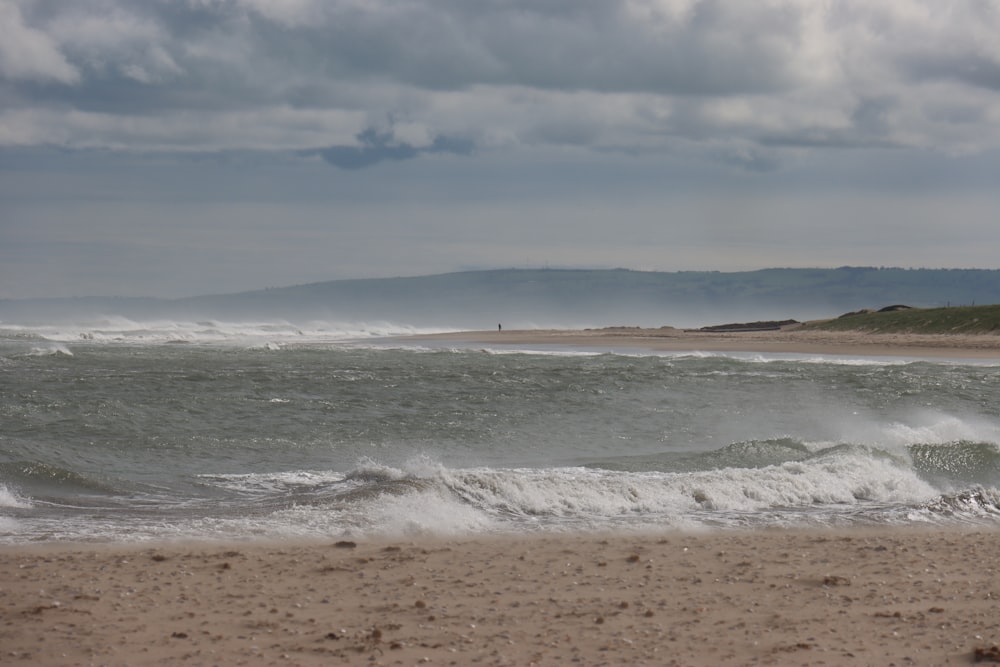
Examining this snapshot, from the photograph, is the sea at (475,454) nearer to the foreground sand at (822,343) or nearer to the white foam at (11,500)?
the white foam at (11,500)

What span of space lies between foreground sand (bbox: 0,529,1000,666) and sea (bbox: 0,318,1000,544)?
1173mm

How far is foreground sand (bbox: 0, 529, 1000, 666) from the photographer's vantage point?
6.32m

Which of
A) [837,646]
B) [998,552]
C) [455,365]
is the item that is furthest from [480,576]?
[455,365]

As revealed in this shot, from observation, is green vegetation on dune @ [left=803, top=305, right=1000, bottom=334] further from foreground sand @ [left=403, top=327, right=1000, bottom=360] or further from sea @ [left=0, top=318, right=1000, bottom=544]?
sea @ [left=0, top=318, right=1000, bottom=544]

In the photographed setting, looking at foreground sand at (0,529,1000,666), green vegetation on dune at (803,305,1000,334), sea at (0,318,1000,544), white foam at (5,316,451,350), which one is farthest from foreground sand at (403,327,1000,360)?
foreground sand at (0,529,1000,666)

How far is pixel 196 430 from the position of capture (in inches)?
687

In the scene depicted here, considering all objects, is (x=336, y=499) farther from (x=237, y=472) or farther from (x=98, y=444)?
(x=98, y=444)

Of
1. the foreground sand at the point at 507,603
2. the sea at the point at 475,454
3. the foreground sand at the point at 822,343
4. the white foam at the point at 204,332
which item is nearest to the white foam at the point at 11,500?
the sea at the point at 475,454

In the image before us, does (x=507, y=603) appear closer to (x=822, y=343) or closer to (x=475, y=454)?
(x=475, y=454)

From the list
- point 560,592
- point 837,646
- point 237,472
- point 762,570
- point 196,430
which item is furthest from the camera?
point 196,430

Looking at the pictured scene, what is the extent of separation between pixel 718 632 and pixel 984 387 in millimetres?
23362

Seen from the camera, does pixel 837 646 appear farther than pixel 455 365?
No

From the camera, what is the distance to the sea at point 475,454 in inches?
425

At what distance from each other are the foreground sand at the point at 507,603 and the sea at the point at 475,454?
1.17 meters
